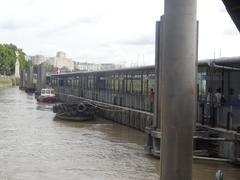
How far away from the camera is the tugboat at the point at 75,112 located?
41312 millimetres

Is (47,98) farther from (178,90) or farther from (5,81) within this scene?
(5,81)

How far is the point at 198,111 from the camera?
2419 cm

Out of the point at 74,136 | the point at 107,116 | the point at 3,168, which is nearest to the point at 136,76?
the point at 107,116

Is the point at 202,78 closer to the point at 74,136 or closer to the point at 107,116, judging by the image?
the point at 74,136

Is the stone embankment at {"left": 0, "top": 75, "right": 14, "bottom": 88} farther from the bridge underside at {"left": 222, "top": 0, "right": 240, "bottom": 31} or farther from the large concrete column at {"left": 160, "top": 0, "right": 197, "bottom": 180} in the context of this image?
the large concrete column at {"left": 160, "top": 0, "right": 197, "bottom": 180}

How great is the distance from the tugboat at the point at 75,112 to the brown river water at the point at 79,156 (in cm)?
597

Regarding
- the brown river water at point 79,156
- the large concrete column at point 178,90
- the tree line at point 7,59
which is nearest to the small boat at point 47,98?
the brown river water at point 79,156

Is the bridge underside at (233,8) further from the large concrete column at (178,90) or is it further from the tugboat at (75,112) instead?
the tugboat at (75,112)

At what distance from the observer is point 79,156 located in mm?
21641

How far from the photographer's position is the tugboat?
41.3 m

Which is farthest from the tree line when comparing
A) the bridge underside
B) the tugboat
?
the bridge underside

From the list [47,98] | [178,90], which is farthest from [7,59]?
[178,90]

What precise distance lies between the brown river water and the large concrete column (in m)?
11.0

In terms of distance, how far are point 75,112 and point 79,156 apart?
20.0 m
